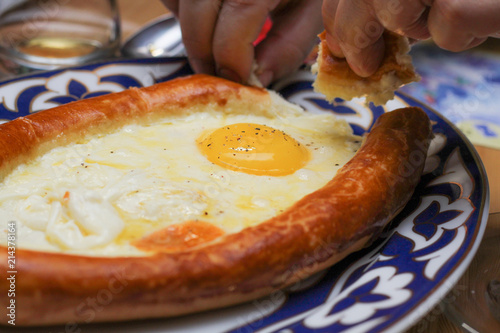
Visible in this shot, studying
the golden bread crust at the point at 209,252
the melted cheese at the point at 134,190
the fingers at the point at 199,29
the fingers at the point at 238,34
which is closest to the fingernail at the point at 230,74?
the fingers at the point at 238,34

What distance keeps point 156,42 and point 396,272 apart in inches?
168

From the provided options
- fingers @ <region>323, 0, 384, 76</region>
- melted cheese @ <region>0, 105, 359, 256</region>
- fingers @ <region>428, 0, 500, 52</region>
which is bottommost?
melted cheese @ <region>0, 105, 359, 256</region>

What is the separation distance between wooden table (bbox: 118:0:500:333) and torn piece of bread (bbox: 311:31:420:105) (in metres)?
1.06

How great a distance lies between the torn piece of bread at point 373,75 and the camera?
316 centimetres

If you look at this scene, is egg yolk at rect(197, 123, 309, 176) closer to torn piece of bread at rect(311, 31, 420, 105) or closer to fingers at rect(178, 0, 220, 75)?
torn piece of bread at rect(311, 31, 420, 105)

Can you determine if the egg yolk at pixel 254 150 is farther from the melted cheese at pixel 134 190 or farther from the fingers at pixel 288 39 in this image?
the fingers at pixel 288 39

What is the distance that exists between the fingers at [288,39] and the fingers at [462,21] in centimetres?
188

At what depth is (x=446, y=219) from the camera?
8.93 feet

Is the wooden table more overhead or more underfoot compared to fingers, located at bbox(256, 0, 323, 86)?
more underfoot

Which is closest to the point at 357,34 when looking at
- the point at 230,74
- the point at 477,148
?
the point at 230,74

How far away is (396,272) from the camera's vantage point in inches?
93.6

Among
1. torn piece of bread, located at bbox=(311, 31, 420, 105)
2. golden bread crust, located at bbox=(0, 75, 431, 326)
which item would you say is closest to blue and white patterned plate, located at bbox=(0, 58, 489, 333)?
golden bread crust, located at bbox=(0, 75, 431, 326)

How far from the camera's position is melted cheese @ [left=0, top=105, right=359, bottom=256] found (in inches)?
89.3

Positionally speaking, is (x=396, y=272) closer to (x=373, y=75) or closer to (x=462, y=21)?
(x=462, y=21)
